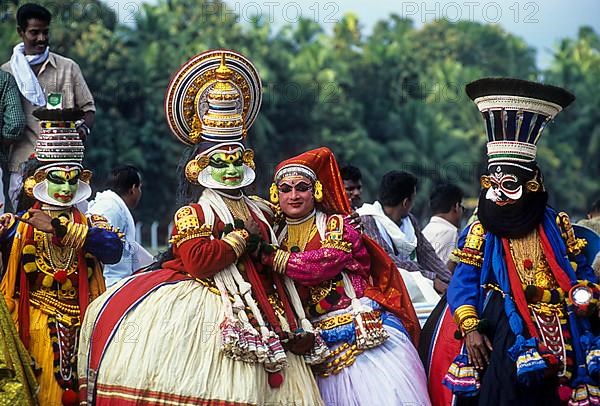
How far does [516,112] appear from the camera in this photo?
7582 mm

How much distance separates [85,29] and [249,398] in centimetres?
3725

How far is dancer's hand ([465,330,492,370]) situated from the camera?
7.57 meters

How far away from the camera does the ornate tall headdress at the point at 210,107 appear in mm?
7750

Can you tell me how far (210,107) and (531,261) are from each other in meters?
2.14

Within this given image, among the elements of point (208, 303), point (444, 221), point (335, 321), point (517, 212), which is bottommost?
point (335, 321)

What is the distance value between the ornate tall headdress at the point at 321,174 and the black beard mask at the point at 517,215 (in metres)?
0.95

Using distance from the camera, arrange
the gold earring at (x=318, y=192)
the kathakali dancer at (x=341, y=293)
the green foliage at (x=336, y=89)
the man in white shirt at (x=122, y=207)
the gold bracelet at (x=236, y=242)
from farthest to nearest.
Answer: the green foliage at (x=336, y=89), the man in white shirt at (x=122, y=207), the gold earring at (x=318, y=192), the kathakali dancer at (x=341, y=293), the gold bracelet at (x=236, y=242)

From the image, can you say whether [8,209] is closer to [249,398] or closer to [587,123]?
[249,398]

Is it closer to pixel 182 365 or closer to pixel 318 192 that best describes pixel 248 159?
pixel 318 192

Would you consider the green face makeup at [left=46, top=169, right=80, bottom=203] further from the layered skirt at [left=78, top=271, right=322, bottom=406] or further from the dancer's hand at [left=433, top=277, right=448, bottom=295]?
the dancer's hand at [left=433, top=277, right=448, bottom=295]

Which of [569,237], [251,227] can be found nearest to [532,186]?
[569,237]

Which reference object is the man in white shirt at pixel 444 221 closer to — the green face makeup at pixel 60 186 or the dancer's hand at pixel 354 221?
the dancer's hand at pixel 354 221

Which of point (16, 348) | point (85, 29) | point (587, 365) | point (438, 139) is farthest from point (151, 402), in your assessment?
point (438, 139)

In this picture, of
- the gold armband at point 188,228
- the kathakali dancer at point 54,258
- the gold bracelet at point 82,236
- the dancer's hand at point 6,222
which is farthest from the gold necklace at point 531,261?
the dancer's hand at point 6,222
